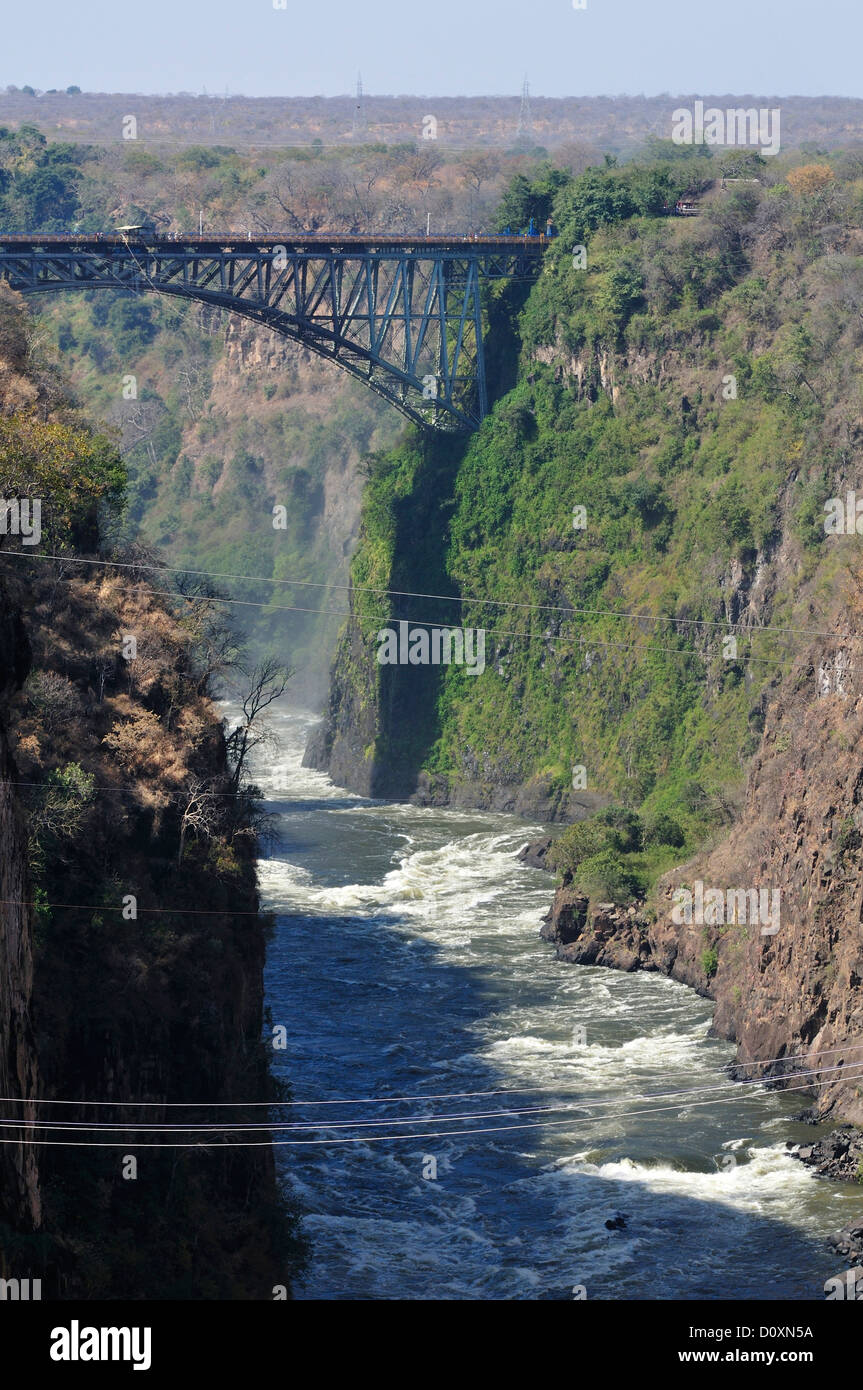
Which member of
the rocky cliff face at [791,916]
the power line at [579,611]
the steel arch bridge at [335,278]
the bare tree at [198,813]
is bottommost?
the rocky cliff face at [791,916]

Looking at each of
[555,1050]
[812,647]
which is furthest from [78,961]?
[812,647]

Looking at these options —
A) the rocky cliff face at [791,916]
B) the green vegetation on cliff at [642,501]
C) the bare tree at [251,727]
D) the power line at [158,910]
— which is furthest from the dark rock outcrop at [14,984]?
the green vegetation on cliff at [642,501]

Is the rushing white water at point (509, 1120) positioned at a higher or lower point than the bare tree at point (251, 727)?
lower

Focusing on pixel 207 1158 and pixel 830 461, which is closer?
pixel 207 1158

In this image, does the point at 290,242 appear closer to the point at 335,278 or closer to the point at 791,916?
the point at 335,278

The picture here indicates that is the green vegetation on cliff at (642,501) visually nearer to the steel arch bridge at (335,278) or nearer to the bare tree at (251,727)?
the steel arch bridge at (335,278)
